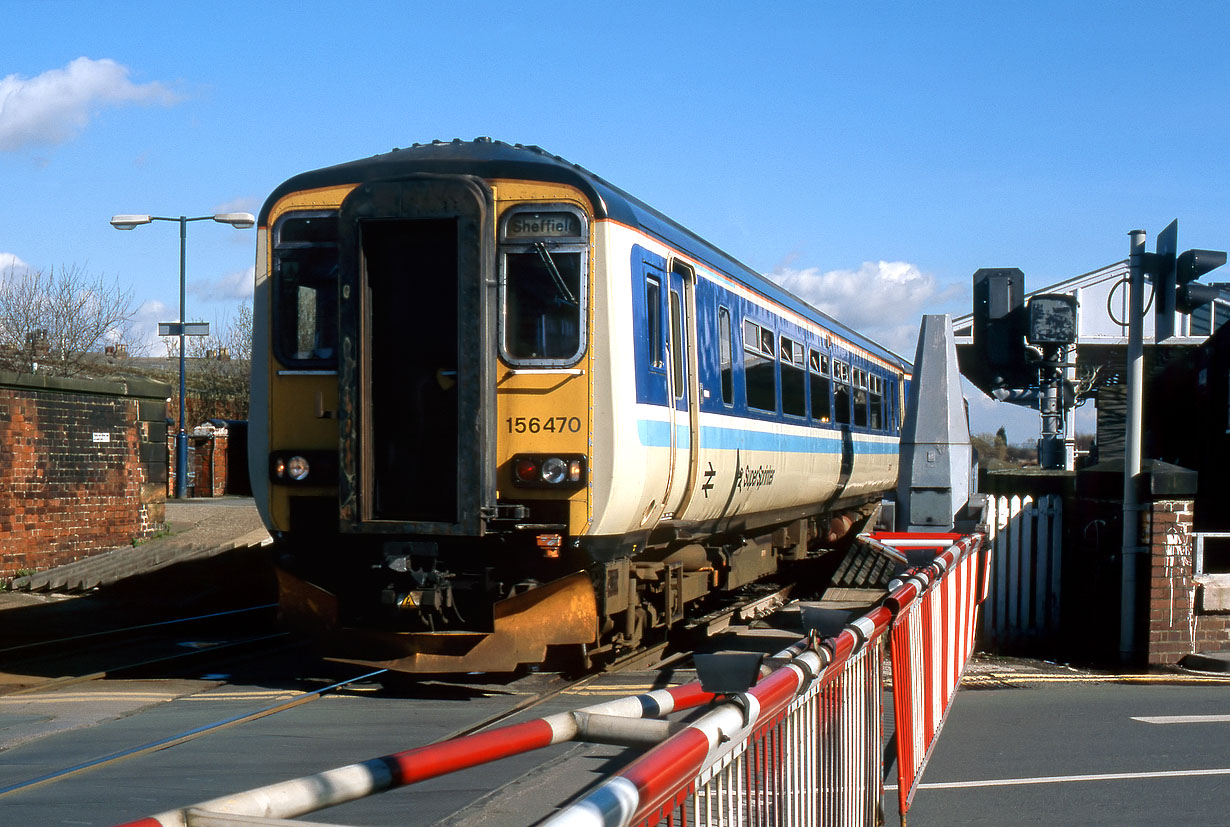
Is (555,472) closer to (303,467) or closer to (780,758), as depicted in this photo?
(303,467)

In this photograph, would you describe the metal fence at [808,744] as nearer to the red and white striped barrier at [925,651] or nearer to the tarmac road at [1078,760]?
the red and white striped barrier at [925,651]

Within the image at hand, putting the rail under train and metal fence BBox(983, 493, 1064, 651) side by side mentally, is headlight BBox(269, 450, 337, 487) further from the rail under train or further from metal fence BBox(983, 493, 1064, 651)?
metal fence BBox(983, 493, 1064, 651)

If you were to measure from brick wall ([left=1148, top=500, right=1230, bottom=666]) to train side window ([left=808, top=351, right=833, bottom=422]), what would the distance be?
413cm

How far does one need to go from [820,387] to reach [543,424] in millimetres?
7057

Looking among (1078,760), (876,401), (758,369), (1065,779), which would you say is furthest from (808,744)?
(876,401)

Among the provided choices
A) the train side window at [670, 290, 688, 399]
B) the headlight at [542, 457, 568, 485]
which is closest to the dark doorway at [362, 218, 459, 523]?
the headlight at [542, 457, 568, 485]

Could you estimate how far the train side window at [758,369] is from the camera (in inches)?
449

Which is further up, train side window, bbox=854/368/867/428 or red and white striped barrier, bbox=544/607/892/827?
train side window, bbox=854/368/867/428

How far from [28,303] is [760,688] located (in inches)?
1597

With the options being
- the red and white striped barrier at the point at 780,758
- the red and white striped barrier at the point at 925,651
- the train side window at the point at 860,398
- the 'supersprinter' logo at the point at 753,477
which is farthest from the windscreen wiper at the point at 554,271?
the train side window at the point at 860,398

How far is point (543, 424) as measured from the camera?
8.23 metres

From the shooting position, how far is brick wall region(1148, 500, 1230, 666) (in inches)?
426

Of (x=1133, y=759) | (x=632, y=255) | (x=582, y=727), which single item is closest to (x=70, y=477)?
(x=632, y=255)

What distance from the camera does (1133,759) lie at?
7.02 meters
